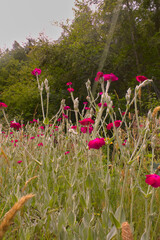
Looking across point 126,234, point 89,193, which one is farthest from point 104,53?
point 126,234

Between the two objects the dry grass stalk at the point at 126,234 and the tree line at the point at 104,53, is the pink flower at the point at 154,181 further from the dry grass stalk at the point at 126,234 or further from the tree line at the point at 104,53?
the tree line at the point at 104,53

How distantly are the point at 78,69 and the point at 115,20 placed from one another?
3.39 m

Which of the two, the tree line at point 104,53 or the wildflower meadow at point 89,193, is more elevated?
the tree line at point 104,53

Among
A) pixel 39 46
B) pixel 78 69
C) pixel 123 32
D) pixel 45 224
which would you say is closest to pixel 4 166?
pixel 45 224

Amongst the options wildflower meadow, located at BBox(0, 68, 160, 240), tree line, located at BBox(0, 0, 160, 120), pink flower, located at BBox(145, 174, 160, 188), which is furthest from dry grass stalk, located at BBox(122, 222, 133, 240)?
tree line, located at BBox(0, 0, 160, 120)

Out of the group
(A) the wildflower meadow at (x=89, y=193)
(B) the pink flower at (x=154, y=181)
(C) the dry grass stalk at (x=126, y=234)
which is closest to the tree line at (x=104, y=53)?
(A) the wildflower meadow at (x=89, y=193)

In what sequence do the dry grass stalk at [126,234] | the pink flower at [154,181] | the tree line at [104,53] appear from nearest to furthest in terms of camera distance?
the dry grass stalk at [126,234] → the pink flower at [154,181] → the tree line at [104,53]

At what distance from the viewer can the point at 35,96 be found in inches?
398

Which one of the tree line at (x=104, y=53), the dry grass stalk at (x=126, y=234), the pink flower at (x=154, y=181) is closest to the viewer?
the dry grass stalk at (x=126, y=234)

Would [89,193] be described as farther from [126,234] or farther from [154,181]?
[126,234]

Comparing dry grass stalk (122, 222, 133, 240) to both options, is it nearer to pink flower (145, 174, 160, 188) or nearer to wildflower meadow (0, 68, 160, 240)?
wildflower meadow (0, 68, 160, 240)

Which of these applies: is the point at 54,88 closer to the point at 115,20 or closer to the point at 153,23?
the point at 115,20

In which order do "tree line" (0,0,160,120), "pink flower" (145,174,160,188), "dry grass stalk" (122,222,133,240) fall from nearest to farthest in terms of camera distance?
1. "dry grass stalk" (122,222,133,240)
2. "pink flower" (145,174,160,188)
3. "tree line" (0,0,160,120)

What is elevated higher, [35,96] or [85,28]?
[85,28]
